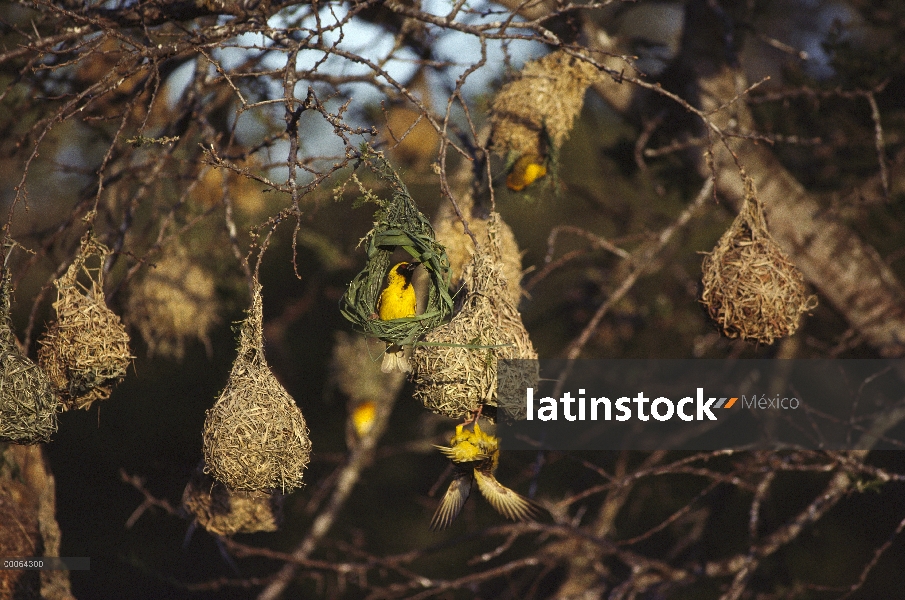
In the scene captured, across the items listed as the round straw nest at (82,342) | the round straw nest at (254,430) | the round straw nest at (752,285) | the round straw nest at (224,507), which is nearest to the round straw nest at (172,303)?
the round straw nest at (224,507)

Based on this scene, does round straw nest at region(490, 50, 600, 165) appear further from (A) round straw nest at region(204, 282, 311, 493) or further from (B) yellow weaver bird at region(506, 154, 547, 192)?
(A) round straw nest at region(204, 282, 311, 493)

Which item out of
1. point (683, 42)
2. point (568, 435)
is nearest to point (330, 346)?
point (568, 435)

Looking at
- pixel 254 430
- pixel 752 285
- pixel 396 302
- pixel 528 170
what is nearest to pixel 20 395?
pixel 254 430

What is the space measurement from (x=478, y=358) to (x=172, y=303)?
8.40 ft

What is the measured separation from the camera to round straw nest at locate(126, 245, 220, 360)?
434 cm

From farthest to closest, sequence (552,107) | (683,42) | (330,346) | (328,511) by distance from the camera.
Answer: (330,346) < (328,511) < (683,42) < (552,107)

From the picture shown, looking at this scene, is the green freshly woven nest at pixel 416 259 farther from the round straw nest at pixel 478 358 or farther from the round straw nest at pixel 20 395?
the round straw nest at pixel 20 395

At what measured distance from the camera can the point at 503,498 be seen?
259 cm

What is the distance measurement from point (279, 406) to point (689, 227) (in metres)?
4.43

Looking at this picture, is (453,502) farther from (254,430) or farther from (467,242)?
(467,242)

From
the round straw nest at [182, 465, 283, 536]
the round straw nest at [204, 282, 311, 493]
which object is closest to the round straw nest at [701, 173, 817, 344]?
the round straw nest at [204, 282, 311, 493]

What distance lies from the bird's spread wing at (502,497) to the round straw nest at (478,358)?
0.25 meters

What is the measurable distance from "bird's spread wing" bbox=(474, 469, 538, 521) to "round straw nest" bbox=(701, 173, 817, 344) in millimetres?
961

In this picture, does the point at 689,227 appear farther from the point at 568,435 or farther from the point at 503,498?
the point at 503,498
